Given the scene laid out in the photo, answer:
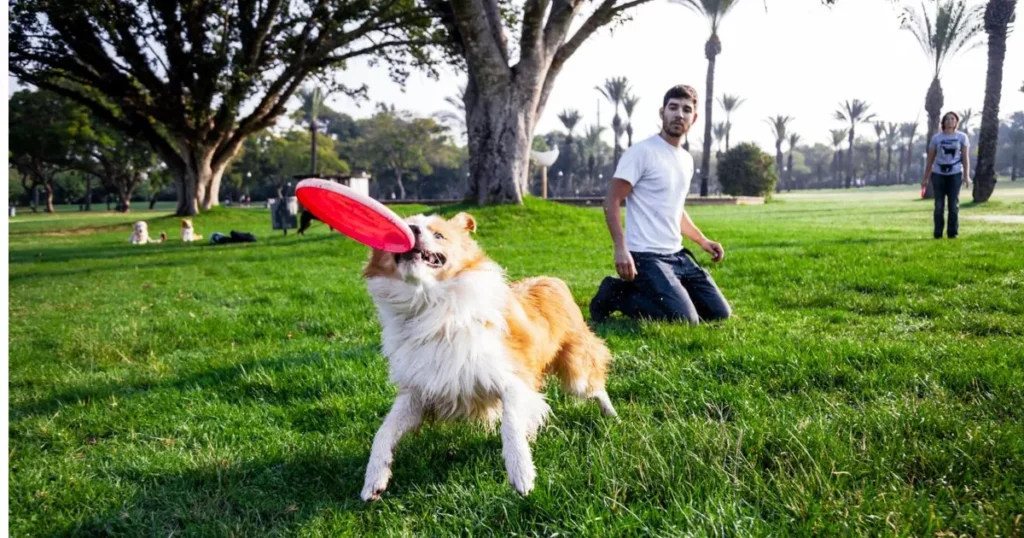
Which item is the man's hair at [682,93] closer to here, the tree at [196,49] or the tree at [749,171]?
the tree at [196,49]

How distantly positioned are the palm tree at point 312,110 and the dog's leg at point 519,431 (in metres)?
57.3

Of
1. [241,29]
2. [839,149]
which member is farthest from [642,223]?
[839,149]

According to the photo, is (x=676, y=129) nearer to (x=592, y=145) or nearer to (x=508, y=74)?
(x=508, y=74)

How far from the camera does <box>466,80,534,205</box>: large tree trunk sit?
14.6m

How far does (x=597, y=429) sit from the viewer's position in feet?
10.4

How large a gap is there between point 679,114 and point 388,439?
373 centimetres

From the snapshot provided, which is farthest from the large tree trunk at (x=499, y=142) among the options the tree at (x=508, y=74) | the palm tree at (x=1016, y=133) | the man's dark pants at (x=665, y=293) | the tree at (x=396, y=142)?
the palm tree at (x=1016, y=133)

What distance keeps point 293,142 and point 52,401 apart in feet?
234

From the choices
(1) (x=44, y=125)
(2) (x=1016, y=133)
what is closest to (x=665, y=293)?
(1) (x=44, y=125)

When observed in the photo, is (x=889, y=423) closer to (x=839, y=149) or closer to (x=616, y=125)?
(x=616, y=125)

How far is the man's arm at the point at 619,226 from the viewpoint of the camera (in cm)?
516

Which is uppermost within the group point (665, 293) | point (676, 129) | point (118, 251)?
point (676, 129)

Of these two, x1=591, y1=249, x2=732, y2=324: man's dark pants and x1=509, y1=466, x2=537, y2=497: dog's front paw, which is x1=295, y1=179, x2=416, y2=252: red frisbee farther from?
x1=591, y1=249, x2=732, y2=324: man's dark pants

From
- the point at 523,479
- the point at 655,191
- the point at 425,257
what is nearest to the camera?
the point at 523,479
